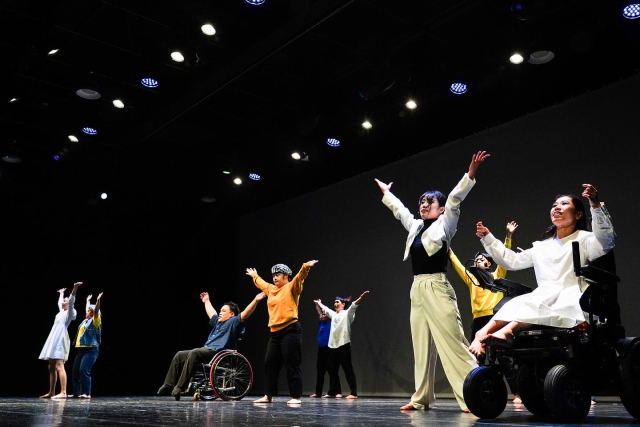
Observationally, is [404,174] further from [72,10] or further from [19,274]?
[19,274]

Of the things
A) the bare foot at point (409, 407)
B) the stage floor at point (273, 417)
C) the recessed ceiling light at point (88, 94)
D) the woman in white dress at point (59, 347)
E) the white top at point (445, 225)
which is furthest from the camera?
the woman in white dress at point (59, 347)

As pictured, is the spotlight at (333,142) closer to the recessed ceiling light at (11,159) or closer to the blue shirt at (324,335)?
the blue shirt at (324,335)

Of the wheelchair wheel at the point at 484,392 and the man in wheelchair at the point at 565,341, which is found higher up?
the man in wheelchair at the point at 565,341

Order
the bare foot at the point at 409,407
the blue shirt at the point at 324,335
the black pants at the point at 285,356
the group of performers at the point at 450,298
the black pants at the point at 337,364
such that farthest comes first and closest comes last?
A: the blue shirt at the point at 324,335 → the black pants at the point at 337,364 → the black pants at the point at 285,356 → the bare foot at the point at 409,407 → the group of performers at the point at 450,298

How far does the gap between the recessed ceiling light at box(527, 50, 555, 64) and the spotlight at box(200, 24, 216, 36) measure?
3.22 metres

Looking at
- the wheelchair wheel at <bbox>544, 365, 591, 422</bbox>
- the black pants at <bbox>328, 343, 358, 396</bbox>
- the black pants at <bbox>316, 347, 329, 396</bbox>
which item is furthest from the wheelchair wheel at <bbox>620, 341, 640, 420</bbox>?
the black pants at <bbox>316, 347, 329, 396</bbox>

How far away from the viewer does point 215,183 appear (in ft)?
33.0

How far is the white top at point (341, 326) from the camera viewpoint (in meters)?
8.04

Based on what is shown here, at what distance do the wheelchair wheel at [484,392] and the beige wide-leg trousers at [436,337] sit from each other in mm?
777

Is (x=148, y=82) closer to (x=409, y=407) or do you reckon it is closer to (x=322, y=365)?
(x=322, y=365)

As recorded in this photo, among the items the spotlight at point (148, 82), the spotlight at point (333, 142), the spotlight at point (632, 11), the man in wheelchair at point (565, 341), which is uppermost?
the spotlight at point (148, 82)

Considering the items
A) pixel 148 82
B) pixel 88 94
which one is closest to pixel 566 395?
pixel 148 82

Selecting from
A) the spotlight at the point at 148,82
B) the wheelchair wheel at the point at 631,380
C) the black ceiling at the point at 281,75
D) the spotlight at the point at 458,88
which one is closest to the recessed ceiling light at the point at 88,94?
the black ceiling at the point at 281,75

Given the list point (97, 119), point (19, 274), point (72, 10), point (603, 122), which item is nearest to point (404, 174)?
point (603, 122)
